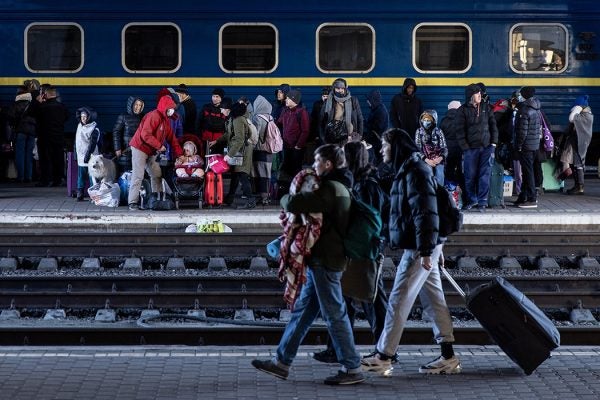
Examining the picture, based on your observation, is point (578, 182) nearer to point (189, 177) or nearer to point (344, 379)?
Result: point (189, 177)

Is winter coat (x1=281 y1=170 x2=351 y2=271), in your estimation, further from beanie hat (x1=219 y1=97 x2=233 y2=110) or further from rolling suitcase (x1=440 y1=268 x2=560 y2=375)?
beanie hat (x1=219 y1=97 x2=233 y2=110)

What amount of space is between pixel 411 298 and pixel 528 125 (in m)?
8.71

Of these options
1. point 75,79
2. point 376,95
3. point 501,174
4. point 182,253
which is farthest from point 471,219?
point 75,79

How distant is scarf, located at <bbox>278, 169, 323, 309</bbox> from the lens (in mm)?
8977

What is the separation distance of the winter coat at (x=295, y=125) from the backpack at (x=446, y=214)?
8.81m

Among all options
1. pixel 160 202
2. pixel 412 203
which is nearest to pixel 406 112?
pixel 160 202

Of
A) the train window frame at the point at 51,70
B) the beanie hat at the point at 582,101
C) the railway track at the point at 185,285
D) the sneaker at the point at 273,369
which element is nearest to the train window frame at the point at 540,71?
the beanie hat at the point at 582,101

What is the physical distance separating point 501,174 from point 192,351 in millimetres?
8609

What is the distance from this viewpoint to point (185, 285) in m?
12.9

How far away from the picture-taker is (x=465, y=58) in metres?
20.5

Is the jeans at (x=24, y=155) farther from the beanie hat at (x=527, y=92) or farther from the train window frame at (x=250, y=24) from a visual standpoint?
the beanie hat at (x=527, y=92)

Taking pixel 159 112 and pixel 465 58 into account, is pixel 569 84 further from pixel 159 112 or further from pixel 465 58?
pixel 159 112

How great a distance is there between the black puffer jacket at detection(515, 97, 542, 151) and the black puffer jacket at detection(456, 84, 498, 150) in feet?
1.61

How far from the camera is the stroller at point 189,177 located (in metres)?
17.4
